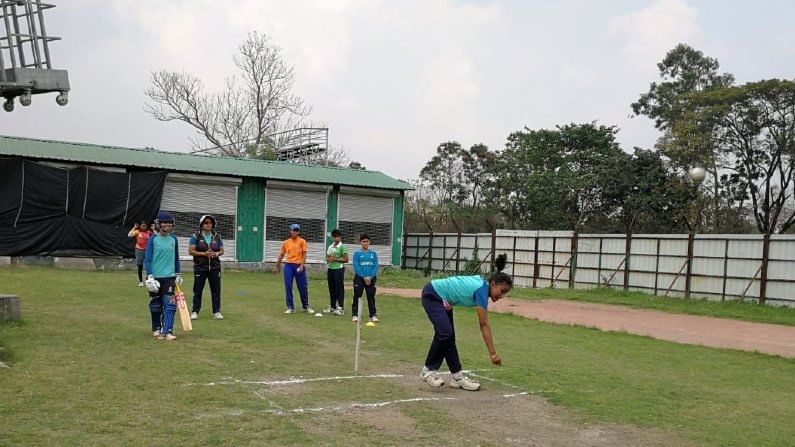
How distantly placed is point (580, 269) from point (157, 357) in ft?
67.9

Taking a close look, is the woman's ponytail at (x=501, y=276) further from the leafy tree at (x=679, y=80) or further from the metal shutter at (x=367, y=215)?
the leafy tree at (x=679, y=80)

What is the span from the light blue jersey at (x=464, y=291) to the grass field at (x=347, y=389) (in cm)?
101

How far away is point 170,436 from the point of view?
Answer: 19.2 feet

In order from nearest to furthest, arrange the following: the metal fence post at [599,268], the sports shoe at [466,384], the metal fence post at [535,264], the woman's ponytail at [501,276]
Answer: the woman's ponytail at [501,276] → the sports shoe at [466,384] → the metal fence post at [599,268] → the metal fence post at [535,264]

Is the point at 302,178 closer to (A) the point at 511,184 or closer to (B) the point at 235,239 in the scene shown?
(B) the point at 235,239

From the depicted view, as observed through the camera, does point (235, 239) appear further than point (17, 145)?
Yes

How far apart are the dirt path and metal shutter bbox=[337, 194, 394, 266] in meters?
11.1

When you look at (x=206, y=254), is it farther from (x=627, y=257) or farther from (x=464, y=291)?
(x=627, y=257)

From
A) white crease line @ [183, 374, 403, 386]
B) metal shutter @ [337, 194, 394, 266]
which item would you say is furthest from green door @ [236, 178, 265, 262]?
white crease line @ [183, 374, 403, 386]

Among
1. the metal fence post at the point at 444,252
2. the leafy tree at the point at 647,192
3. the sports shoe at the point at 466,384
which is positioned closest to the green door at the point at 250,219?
the metal fence post at the point at 444,252

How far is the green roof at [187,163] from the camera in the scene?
2714cm

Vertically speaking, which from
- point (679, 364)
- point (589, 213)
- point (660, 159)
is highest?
point (660, 159)

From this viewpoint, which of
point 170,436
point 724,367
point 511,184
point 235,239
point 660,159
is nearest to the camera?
point 170,436

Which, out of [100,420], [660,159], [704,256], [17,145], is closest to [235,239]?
[17,145]
